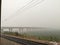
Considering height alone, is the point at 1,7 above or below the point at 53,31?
above

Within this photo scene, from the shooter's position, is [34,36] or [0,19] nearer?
[34,36]

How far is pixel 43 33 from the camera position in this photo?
246 centimetres

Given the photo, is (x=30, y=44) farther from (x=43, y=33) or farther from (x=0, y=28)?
(x=0, y=28)

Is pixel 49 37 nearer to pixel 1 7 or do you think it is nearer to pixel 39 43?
pixel 39 43

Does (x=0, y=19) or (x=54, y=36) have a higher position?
(x=0, y=19)

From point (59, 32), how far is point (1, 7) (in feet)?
14.0

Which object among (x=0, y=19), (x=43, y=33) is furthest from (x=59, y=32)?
(x=0, y=19)

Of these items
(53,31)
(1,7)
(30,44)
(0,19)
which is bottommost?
(30,44)

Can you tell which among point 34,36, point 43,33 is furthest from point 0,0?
point 43,33

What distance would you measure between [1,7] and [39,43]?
4068 mm

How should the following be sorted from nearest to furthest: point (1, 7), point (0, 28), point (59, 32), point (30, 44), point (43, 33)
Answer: point (59, 32), point (43, 33), point (30, 44), point (1, 7), point (0, 28)

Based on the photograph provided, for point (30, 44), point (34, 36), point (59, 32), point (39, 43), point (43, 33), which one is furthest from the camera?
point (34, 36)

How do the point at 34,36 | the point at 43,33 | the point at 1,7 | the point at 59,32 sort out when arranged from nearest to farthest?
the point at 59,32 → the point at 43,33 → the point at 34,36 → the point at 1,7

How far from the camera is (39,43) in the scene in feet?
7.34
